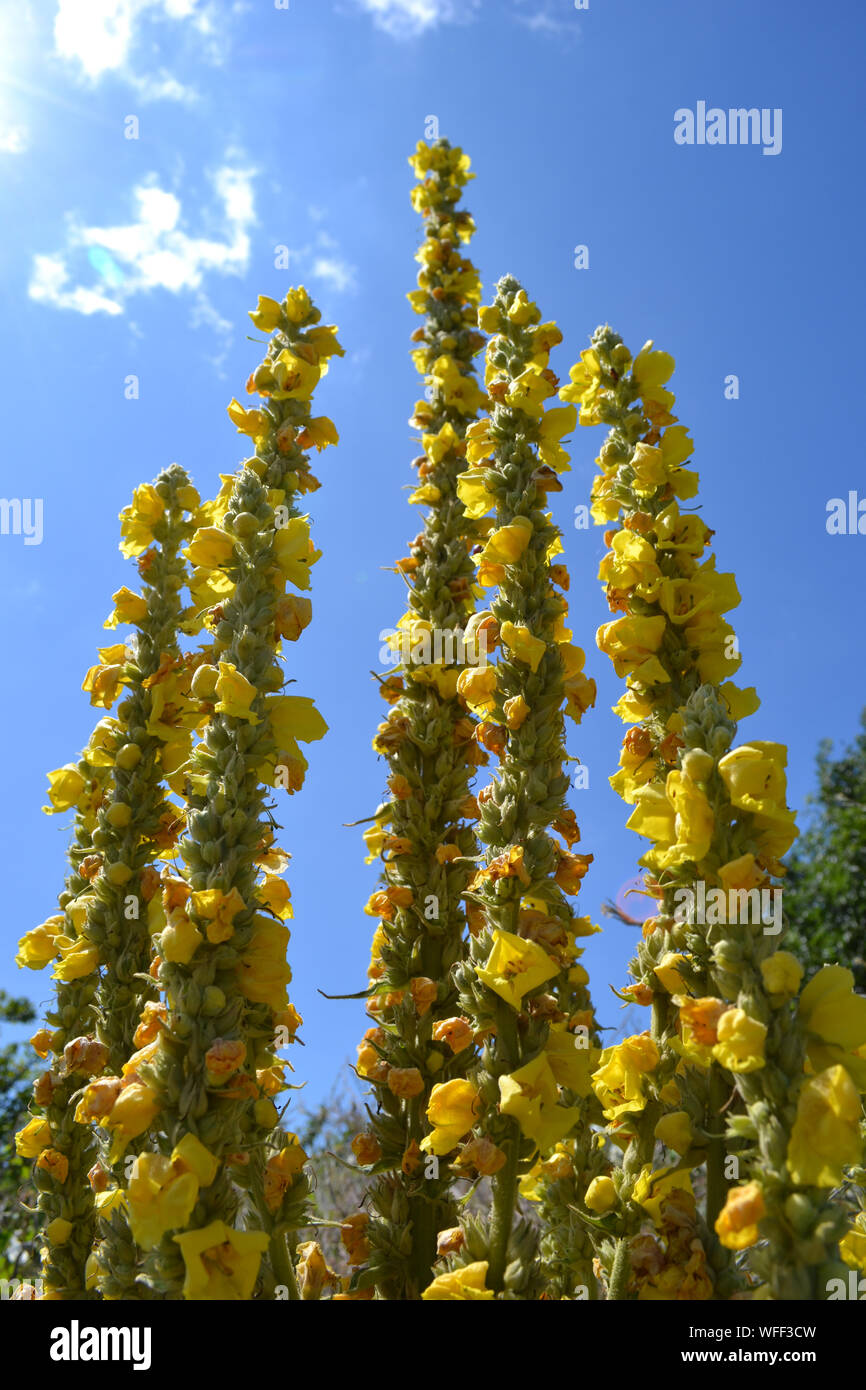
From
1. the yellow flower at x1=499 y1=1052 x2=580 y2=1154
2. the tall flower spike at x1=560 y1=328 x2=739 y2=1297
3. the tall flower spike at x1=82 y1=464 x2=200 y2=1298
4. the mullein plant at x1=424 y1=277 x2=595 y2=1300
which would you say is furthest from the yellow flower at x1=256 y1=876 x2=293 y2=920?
the tall flower spike at x1=560 y1=328 x2=739 y2=1297

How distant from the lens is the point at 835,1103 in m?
1.54

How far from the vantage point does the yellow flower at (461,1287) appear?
1905mm

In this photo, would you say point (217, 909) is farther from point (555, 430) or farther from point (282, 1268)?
point (555, 430)

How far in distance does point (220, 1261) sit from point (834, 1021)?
1.38 meters

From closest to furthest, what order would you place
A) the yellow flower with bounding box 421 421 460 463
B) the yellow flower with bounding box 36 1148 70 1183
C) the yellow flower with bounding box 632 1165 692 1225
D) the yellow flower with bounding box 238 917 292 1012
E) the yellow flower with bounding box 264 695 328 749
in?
the yellow flower with bounding box 238 917 292 1012 → the yellow flower with bounding box 632 1165 692 1225 → the yellow flower with bounding box 264 695 328 749 → the yellow flower with bounding box 36 1148 70 1183 → the yellow flower with bounding box 421 421 460 463

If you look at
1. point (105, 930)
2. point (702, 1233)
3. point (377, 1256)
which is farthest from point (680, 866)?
point (105, 930)

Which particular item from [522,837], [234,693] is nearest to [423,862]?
[522,837]

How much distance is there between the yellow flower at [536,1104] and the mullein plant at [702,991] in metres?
0.25

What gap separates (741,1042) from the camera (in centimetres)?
165

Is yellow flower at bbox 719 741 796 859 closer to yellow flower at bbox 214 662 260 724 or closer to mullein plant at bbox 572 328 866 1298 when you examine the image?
mullein plant at bbox 572 328 866 1298

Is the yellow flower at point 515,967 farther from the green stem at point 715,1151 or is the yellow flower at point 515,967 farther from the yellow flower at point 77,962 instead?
the yellow flower at point 77,962

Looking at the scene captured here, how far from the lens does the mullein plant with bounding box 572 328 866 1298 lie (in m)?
1.59
